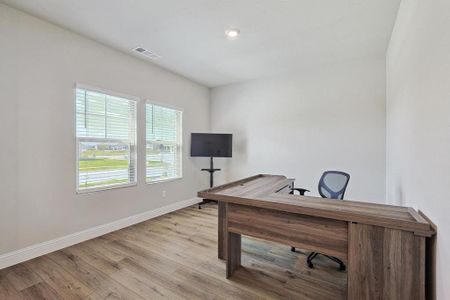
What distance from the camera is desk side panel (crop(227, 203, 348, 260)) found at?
1.59 meters

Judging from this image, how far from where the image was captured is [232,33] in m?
2.83

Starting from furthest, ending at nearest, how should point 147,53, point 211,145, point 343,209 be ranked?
point 211,145 → point 147,53 → point 343,209

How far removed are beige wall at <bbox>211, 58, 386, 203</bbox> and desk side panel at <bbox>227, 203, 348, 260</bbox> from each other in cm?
257

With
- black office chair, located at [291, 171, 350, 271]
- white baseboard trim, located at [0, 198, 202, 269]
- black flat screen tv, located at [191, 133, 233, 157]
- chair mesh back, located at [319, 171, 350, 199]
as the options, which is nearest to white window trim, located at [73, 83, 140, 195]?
white baseboard trim, located at [0, 198, 202, 269]

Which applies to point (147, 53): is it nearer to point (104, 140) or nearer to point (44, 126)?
point (104, 140)

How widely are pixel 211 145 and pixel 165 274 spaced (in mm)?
2850

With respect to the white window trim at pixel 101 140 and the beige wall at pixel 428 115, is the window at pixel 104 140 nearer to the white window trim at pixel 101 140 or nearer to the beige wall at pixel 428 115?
the white window trim at pixel 101 140

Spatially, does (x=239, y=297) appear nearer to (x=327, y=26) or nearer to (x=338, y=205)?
(x=338, y=205)

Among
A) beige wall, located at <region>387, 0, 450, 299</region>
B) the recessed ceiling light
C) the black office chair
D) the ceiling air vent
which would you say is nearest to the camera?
beige wall, located at <region>387, 0, 450, 299</region>

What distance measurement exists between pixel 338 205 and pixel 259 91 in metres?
3.45

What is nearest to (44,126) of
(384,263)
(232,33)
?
(232,33)

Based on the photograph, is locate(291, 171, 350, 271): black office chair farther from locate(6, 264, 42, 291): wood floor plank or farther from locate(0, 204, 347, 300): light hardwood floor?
locate(6, 264, 42, 291): wood floor plank

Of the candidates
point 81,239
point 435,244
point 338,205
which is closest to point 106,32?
point 81,239

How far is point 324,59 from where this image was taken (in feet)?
12.1
